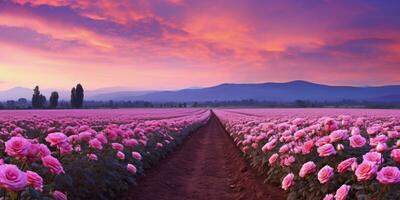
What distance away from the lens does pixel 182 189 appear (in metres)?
12.3

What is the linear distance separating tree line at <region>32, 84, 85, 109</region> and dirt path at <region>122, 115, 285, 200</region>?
347 feet

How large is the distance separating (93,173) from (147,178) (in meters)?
4.41

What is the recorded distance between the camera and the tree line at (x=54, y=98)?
121125 mm

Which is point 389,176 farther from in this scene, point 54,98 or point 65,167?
point 54,98

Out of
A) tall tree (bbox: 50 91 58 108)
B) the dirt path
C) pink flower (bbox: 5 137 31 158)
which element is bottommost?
the dirt path

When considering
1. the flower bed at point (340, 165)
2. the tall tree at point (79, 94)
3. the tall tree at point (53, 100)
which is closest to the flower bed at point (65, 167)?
the flower bed at point (340, 165)

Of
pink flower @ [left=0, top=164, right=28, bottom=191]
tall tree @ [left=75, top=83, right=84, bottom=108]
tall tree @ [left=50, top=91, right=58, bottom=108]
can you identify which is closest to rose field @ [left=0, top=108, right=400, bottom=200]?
pink flower @ [left=0, top=164, right=28, bottom=191]

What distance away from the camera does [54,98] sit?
123 metres

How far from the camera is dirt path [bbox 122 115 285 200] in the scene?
1086 centimetres

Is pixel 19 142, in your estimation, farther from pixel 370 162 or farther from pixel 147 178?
pixel 147 178

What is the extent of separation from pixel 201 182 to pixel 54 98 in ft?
377

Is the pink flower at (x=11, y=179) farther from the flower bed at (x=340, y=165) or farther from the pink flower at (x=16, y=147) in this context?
the flower bed at (x=340, y=165)

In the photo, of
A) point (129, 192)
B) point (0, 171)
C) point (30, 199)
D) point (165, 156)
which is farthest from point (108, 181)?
point (165, 156)

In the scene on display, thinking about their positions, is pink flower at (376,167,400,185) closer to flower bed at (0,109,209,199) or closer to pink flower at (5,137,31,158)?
flower bed at (0,109,209,199)
